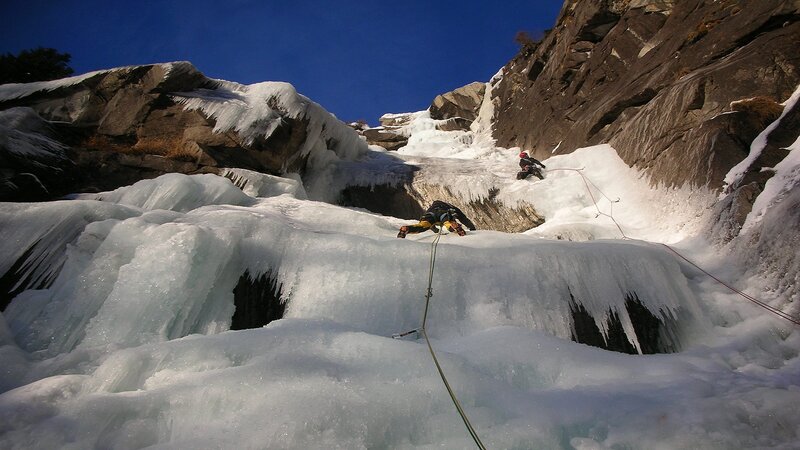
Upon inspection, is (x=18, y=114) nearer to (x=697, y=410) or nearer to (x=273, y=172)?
(x=273, y=172)

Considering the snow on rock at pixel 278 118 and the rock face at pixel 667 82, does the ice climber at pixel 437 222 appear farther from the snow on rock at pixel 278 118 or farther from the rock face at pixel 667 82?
the snow on rock at pixel 278 118

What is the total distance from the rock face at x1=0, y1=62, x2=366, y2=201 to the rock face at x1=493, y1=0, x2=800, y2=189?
7169mm

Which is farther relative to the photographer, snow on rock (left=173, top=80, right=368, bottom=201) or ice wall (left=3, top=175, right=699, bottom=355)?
snow on rock (left=173, top=80, right=368, bottom=201)

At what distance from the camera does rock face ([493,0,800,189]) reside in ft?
16.9

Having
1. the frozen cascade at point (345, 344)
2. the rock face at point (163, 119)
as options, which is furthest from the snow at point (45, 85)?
the frozen cascade at point (345, 344)

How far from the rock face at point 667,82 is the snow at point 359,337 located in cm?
77

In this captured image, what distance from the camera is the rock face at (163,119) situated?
7.41 metres

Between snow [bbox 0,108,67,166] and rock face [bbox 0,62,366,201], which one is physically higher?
rock face [bbox 0,62,366,201]

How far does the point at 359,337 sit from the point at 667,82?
27.5 feet

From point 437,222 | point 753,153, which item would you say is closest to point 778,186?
point 753,153

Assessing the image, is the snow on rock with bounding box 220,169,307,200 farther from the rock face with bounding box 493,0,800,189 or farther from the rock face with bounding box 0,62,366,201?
the rock face with bounding box 493,0,800,189

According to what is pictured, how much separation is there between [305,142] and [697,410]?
28.8 feet

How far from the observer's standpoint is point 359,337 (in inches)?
85.4

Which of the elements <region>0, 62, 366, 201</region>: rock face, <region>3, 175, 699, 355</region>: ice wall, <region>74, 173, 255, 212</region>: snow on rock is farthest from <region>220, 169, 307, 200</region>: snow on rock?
<region>3, 175, 699, 355</region>: ice wall
